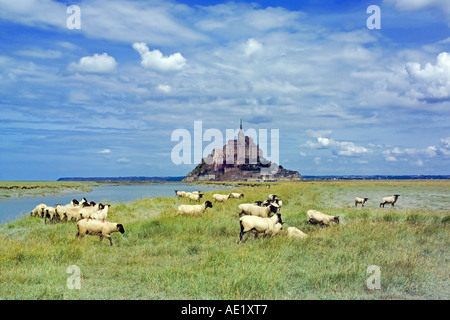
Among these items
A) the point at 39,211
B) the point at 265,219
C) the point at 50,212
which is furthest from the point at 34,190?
the point at 265,219

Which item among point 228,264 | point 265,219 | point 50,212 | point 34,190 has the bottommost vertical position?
point 34,190

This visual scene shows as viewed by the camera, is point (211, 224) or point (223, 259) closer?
point (223, 259)

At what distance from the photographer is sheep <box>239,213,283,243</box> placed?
41.2 feet

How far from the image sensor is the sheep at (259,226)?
1256cm

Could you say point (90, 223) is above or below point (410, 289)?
above

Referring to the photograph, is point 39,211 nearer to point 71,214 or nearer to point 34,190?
point 71,214

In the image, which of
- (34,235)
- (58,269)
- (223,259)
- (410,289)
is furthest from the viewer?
(34,235)

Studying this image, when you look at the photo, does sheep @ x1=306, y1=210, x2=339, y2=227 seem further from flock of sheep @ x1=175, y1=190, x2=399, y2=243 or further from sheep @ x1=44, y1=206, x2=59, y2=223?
sheep @ x1=44, y1=206, x2=59, y2=223

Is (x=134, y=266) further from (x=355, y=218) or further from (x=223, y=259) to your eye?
(x=355, y=218)

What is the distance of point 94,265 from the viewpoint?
9.58 m

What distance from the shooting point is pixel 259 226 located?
1264 centimetres
